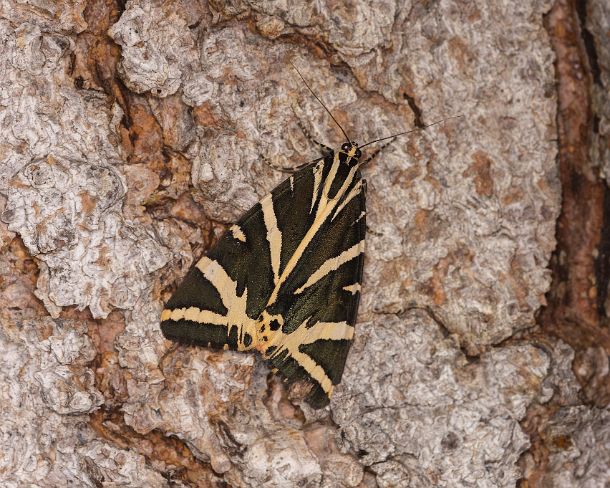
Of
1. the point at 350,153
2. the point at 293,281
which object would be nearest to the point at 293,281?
the point at 293,281

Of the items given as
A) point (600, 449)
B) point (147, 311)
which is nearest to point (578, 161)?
point (600, 449)

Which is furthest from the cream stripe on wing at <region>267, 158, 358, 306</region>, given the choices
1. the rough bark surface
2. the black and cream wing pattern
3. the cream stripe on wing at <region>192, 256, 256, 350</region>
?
the rough bark surface

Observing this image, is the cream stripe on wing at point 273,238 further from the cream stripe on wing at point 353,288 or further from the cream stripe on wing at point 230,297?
the cream stripe on wing at point 353,288

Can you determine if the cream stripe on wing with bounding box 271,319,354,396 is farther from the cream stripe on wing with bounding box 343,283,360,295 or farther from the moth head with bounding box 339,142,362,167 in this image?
the moth head with bounding box 339,142,362,167

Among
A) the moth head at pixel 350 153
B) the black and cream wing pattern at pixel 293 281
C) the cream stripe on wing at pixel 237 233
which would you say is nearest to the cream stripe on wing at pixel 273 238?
the black and cream wing pattern at pixel 293 281

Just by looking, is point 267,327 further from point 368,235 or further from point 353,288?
point 368,235

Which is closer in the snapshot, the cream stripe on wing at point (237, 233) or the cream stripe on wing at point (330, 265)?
the cream stripe on wing at point (237, 233)

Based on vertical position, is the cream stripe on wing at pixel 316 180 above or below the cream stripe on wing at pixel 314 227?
above
